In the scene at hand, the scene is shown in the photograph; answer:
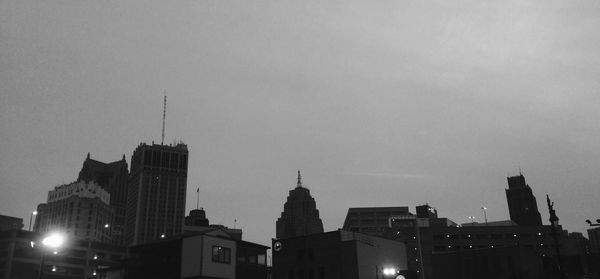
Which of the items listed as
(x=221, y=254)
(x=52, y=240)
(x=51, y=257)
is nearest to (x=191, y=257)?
(x=221, y=254)

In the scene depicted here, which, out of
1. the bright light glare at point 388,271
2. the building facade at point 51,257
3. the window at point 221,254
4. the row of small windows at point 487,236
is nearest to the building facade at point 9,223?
the building facade at point 51,257

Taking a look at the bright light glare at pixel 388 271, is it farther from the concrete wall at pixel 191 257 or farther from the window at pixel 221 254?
the concrete wall at pixel 191 257

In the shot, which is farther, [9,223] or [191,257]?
[9,223]

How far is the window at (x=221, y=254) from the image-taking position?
6850 cm

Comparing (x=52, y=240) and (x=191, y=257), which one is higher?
(x=191, y=257)

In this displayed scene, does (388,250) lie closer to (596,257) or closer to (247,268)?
(247,268)

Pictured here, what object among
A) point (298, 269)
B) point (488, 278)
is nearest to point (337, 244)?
point (298, 269)

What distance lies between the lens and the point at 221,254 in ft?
228

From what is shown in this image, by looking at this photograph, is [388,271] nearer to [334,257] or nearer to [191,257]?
[334,257]

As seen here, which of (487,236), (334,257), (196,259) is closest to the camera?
(196,259)

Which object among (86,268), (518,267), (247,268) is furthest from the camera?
(86,268)

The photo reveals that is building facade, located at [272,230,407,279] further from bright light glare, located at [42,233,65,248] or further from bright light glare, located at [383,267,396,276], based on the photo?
bright light glare, located at [42,233,65,248]

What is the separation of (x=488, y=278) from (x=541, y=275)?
35.6 feet

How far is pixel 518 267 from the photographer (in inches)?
4092
